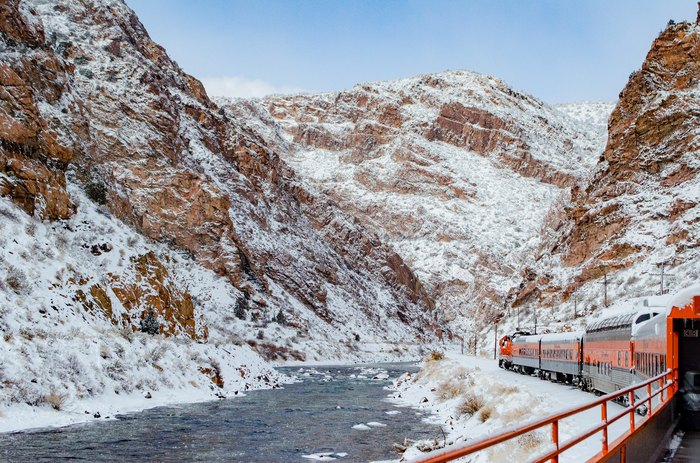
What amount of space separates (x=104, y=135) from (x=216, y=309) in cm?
2092

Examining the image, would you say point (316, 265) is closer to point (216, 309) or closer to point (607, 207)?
point (216, 309)

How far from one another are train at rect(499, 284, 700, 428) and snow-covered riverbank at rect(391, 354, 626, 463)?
1200mm

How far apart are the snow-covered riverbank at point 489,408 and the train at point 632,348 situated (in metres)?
1.20

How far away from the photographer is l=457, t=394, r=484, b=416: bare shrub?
27.0 metres

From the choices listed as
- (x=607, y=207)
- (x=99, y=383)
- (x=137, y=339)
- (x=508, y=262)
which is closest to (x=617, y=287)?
(x=607, y=207)

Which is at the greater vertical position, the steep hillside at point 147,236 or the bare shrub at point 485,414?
the steep hillside at point 147,236

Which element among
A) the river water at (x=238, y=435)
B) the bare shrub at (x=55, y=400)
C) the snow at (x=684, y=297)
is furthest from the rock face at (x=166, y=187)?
the snow at (x=684, y=297)

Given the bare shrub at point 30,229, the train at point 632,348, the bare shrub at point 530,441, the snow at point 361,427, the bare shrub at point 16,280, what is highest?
the bare shrub at point 30,229

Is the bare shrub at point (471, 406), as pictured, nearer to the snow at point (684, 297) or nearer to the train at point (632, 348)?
the train at point (632, 348)

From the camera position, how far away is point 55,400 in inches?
883

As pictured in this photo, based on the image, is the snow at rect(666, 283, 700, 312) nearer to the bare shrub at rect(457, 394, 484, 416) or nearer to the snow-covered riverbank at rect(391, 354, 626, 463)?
the snow-covered riverbank at rect(391, 354, 626, 463)

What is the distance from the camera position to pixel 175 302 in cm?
4419

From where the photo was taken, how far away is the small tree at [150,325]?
37500 mm

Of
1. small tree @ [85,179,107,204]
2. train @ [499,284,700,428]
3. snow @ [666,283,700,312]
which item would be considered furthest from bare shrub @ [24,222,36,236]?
snow @ [666,283,700,312]
